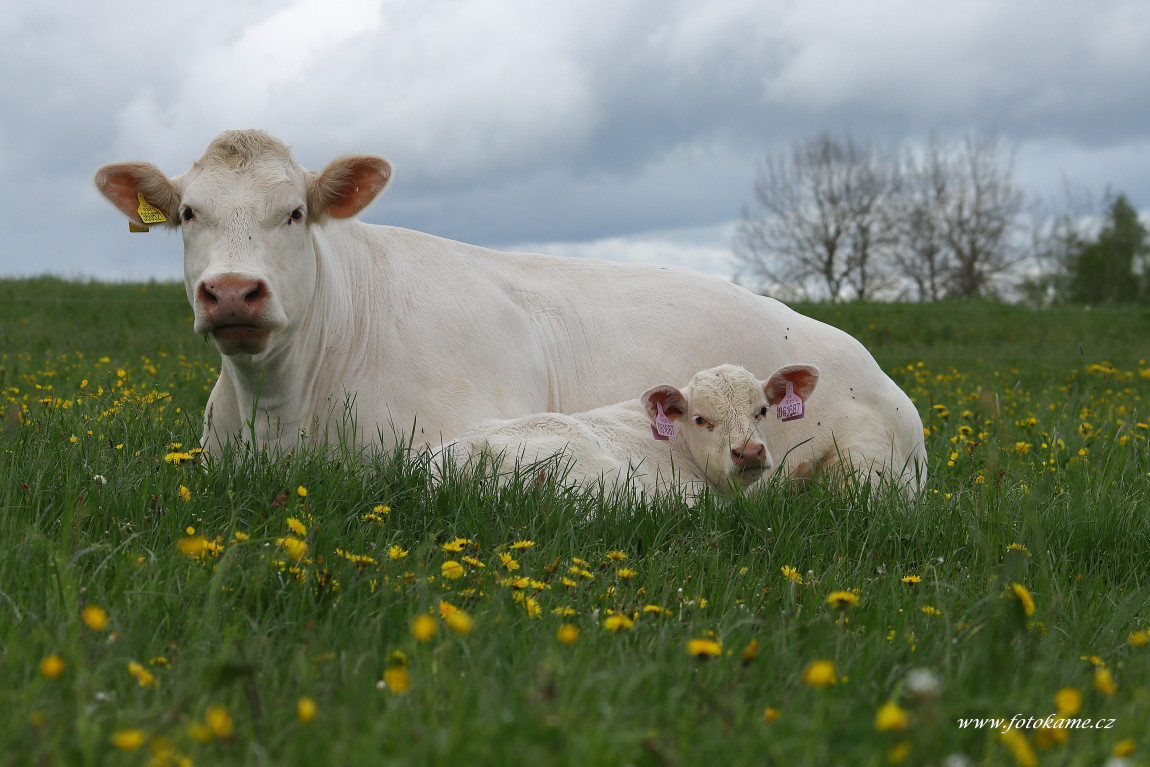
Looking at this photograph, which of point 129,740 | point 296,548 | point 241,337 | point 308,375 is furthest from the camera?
point 308,375

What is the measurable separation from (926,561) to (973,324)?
1557cm

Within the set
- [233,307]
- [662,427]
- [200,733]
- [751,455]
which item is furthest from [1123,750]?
[233,307]

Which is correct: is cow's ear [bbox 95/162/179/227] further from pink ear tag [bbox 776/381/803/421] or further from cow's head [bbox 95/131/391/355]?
pink ear tag [bbox 776/381/803/421]

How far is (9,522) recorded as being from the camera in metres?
3.48

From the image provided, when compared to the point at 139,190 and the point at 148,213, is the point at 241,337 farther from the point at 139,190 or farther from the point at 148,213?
the point at 139,190

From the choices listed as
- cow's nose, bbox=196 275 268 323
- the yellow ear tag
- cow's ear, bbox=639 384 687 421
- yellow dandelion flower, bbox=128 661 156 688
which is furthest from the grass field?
the yellow ear tag

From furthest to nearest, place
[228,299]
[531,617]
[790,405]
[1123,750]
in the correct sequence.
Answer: [790,405] < [228,299] < [531,617] < [1123,750]

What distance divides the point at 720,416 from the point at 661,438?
1.14 feet

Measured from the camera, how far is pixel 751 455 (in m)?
5.12

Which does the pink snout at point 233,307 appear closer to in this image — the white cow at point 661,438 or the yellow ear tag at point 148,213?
the white cow at point 661,438

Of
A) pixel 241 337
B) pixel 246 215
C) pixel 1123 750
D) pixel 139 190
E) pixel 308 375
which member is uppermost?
pixel 139 190

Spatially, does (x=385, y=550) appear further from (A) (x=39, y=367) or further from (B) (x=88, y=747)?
(A) (x=39, y=367)

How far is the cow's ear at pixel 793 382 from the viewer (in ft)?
18.9

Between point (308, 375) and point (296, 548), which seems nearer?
point (296, 548)
